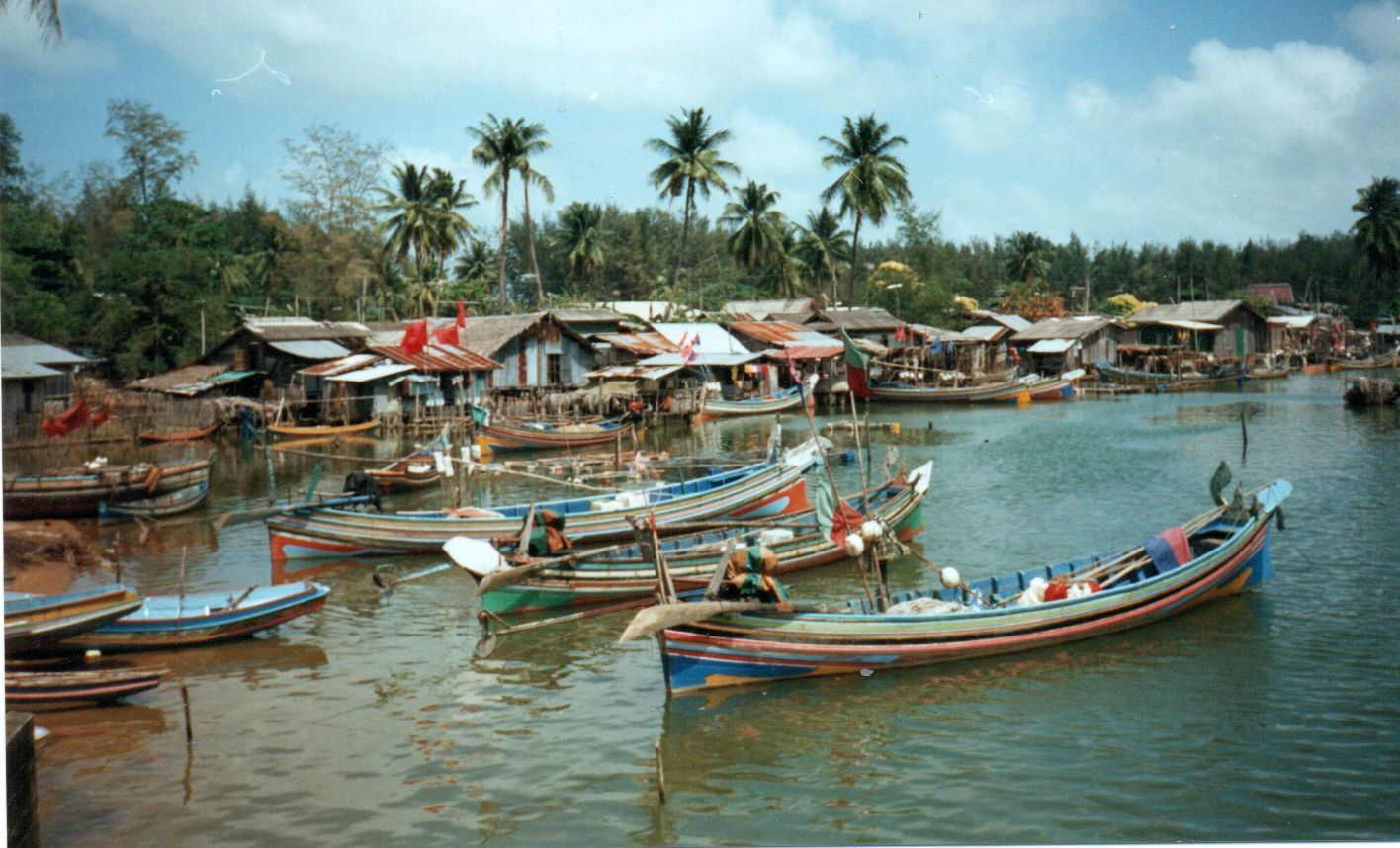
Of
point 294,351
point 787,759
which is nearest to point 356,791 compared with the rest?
point 787,759

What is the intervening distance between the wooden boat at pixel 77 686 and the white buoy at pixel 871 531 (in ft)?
17.0

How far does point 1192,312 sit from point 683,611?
35845 mm

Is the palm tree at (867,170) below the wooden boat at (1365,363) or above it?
above

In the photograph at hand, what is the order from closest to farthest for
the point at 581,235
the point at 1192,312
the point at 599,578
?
the point at 599,578 < the point at 581,235 < the point at 1192,312

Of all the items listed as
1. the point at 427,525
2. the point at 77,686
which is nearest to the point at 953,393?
the point at 427,525

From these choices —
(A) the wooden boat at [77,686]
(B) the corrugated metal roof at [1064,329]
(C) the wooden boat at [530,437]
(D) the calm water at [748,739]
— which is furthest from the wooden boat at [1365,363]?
(A) the wooden boat at [77,686]

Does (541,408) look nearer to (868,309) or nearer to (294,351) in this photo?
(294,351)

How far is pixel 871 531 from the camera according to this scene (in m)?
7.83

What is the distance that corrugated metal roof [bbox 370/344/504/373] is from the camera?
24.2 metres

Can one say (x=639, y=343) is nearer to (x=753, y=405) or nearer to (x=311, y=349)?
(x=753, y=405)

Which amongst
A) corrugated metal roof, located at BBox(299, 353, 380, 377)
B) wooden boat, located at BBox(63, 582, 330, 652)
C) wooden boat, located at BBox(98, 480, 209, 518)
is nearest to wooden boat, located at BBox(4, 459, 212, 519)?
wooden boat, located at BBox(98, 480, 209, 518)

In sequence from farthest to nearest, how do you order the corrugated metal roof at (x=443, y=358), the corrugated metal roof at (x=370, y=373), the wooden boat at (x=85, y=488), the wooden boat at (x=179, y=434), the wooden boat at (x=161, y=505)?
the corrugated metal roof at (x=443, y=358)
the corrugated metal roof at (x=370, y=373)
the wooden boat at (x=179, y=434)
the wooden boat at (x=161, y=505)
the wooden boat at (x=85, y=488)

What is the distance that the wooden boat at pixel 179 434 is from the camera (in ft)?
76.2

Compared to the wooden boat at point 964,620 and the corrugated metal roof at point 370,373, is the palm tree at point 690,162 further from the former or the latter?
the wooden boat at point 964,620
